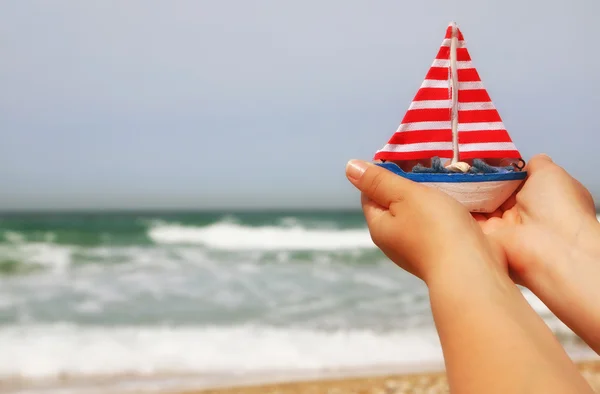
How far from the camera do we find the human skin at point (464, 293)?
3.92 ft

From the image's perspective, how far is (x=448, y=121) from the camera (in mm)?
2000

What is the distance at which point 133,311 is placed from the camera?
667 cm

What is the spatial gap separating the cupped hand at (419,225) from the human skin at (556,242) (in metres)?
0.11

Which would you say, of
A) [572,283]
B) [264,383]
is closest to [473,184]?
[572,283]

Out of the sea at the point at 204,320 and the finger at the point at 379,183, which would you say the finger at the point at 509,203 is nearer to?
the finger at the point at 379,183

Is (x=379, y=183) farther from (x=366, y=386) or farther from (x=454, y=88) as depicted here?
(x=366, y=386)

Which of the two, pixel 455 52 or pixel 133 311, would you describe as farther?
pixel 133 311

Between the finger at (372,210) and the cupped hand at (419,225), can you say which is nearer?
the cupped hand at (419,225)

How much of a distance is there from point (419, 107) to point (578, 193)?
23.1 inches

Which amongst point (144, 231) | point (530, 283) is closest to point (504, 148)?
point (530, 283)

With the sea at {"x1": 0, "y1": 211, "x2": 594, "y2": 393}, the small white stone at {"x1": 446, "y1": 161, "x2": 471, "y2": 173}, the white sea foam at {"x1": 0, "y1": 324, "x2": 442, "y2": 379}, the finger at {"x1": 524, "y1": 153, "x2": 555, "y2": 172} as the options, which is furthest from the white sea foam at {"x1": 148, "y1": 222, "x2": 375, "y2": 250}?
the small white stone at {"x1": 446, "y1": 161, "x2": 471, "y2": 173}

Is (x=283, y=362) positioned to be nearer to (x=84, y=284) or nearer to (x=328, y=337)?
(x=328, y=337)

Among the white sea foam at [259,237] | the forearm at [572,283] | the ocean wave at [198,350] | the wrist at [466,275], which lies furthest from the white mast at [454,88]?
the white sea foam at [259,237]

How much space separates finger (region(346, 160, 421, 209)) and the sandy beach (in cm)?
266
